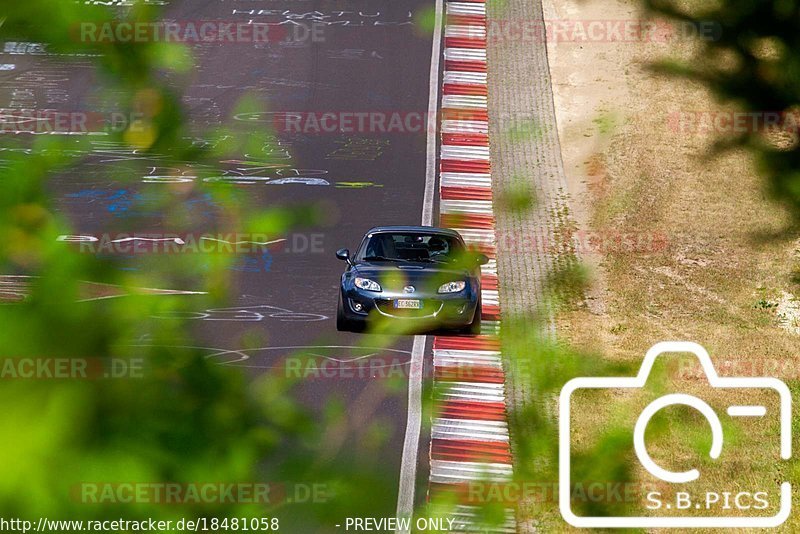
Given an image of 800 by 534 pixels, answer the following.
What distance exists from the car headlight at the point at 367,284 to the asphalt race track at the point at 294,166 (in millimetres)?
719

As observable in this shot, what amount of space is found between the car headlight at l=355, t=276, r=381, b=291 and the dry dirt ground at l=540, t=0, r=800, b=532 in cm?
228

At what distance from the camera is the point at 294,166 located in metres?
16.0

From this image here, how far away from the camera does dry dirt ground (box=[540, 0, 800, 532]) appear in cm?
1667

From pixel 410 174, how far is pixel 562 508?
2017cm

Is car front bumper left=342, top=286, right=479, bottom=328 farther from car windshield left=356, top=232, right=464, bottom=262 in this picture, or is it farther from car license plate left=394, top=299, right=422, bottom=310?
→ car license plate left=394, top=299, right=422, bottom=310

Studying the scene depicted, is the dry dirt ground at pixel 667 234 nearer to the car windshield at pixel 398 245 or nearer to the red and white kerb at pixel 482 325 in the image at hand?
the red and white kerb at pixel 482 325

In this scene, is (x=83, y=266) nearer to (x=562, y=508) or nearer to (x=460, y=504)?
(x=460, y=504)

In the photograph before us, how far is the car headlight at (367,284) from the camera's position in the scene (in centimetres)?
1348

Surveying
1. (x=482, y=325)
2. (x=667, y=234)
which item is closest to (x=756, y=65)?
(x=482, y=325)

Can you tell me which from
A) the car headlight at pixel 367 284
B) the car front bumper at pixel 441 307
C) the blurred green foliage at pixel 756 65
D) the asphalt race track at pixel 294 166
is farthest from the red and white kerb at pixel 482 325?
the blurred green foliage at pixel 756 65

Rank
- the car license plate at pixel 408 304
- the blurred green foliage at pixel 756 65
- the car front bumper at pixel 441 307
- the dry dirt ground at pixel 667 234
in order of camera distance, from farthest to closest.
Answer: the dry dirt ground at pixel 667 234 → the car front bumper at pixel 441 307 → the car license plate at pixel 408 304 → the blurred green foliage at pixel 756 65

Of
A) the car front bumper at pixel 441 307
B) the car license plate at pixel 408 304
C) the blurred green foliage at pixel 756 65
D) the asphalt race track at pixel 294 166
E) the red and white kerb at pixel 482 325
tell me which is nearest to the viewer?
the asphalt race track at pixel 294 166

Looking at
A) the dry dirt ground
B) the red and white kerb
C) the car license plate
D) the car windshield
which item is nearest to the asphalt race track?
the red and white kerb

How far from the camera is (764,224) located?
22.5 metres
